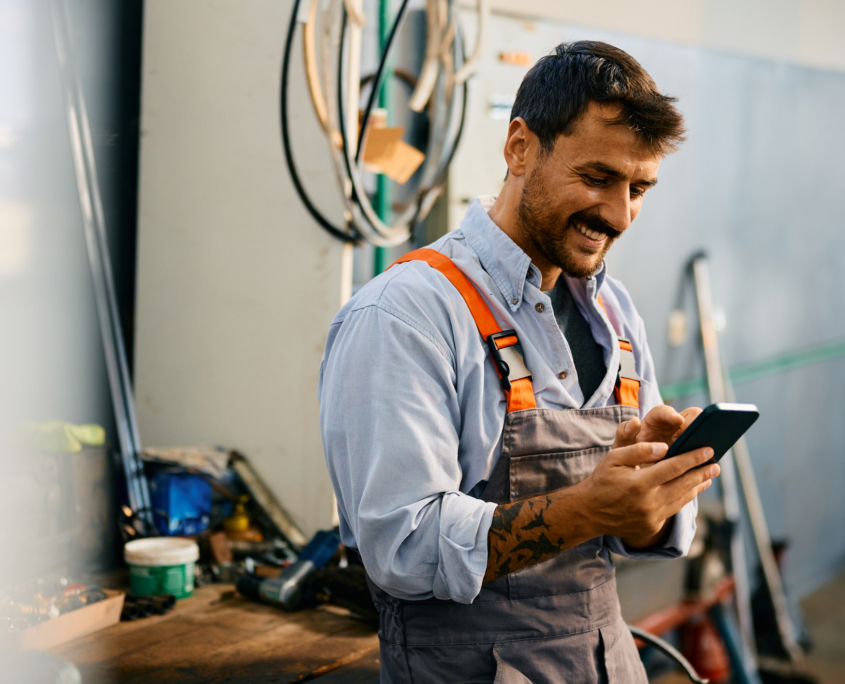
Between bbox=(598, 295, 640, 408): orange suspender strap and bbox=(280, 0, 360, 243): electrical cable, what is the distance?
3.75ft

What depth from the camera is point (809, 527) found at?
16.3ft

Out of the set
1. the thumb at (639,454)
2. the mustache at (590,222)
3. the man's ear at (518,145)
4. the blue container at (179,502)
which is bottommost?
the blue container at (179,502)

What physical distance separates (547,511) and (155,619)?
122 centimetres

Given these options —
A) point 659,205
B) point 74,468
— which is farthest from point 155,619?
point 659,205

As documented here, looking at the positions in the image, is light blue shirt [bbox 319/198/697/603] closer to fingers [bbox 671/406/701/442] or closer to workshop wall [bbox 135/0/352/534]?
fingers [bbox 671/406/701/442]

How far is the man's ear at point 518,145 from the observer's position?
1.31 meters

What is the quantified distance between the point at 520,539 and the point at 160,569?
4.15 ft

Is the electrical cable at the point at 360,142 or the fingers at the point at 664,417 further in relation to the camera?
the electrical cable at the point at 360,142

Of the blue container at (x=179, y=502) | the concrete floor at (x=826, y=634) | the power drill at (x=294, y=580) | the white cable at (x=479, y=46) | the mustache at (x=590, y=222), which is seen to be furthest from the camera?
the concrete floor at (x=826, y=634)

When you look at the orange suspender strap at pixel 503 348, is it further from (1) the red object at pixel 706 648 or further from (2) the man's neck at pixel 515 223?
(1) the red object at pixel 706 648

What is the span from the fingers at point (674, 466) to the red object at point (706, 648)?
9.68 ft

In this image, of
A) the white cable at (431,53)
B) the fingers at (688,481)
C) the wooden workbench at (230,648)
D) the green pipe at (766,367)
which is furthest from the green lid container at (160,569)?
the green pipe at (766,367)

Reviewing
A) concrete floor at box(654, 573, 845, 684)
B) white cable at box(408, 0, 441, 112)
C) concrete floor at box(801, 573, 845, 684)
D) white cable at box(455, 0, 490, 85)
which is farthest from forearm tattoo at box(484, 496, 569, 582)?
concrete floor at box(801, 573, 845, 684)

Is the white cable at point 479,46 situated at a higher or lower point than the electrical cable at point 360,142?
higher
